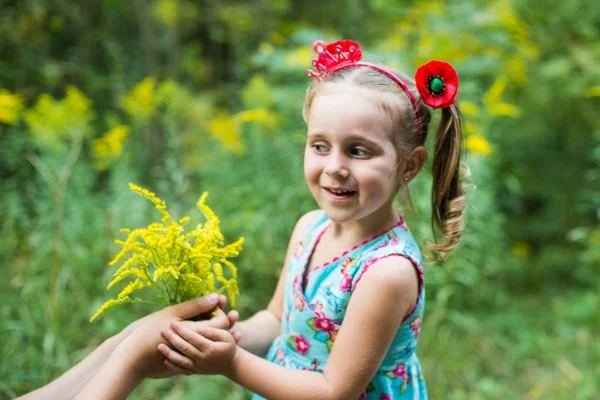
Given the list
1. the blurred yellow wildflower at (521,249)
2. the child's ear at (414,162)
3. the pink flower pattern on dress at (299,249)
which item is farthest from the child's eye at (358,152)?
the blurred yellow wildflower at (521,249)

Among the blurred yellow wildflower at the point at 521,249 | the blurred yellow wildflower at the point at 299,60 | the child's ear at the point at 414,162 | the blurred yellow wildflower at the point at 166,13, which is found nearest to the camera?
the child's ear at the point at 414,162

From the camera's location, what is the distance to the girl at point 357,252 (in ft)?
4.21

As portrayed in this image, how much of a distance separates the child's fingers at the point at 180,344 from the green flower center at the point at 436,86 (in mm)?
805

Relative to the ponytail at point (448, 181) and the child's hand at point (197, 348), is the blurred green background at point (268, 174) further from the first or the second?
the child's hand at point (197, 348)

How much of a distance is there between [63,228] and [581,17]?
3673 millimetres

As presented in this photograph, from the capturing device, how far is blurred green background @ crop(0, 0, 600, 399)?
109 inches

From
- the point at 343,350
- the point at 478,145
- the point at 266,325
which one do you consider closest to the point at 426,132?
the point at 343,350

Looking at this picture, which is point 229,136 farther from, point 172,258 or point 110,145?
point 172,258

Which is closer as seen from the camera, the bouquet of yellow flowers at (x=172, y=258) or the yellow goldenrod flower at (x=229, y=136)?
the bouquet of yellow flowers at (x=172, y=258)

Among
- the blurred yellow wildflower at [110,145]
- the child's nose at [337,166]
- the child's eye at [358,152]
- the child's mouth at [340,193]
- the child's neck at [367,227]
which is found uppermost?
the blurred yellow wildflower at [110,145]

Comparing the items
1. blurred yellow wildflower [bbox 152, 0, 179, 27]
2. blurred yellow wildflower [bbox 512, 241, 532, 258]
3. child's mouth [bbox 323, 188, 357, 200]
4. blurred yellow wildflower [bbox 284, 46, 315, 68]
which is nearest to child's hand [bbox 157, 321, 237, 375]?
child's mouth [bbox 323, 188, 357, 200]

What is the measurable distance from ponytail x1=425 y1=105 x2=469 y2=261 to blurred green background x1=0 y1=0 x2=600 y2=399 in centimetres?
17

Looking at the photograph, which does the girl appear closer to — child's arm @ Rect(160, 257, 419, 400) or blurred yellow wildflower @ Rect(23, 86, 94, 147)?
child's arm @ Rect(160, 257, 419, 400)

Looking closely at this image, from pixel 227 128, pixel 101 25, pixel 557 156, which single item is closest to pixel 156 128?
pixel 227 128
